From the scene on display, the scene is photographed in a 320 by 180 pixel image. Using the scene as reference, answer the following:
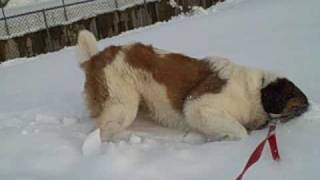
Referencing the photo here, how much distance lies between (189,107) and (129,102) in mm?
545

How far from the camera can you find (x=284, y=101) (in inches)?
201

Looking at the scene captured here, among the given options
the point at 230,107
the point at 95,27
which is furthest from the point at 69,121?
the point at 95,27

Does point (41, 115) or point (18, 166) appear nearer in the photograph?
point (18, 166)

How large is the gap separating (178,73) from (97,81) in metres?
0.74

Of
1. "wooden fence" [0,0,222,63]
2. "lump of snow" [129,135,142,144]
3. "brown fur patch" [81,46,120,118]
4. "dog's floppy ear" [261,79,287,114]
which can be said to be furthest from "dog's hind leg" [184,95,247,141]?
"wooden fence" [0,0,222,63]

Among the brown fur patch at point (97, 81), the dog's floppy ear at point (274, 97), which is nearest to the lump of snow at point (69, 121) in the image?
the brown fur patch at point (97, 81)

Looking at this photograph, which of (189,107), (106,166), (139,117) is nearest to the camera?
(106,166)

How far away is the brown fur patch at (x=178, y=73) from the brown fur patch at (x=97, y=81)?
198mm

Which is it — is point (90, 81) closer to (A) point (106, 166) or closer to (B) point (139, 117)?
(B) point (139, 117)

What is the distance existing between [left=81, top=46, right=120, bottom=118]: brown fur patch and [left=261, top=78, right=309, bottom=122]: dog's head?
A: 144 cm

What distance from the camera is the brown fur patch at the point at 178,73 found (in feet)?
17.4

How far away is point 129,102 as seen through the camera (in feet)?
17.5

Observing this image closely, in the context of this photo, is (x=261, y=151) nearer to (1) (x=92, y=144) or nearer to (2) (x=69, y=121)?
(1) (x=92, y=144)

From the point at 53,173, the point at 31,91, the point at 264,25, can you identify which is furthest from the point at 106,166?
the point at 264,25
